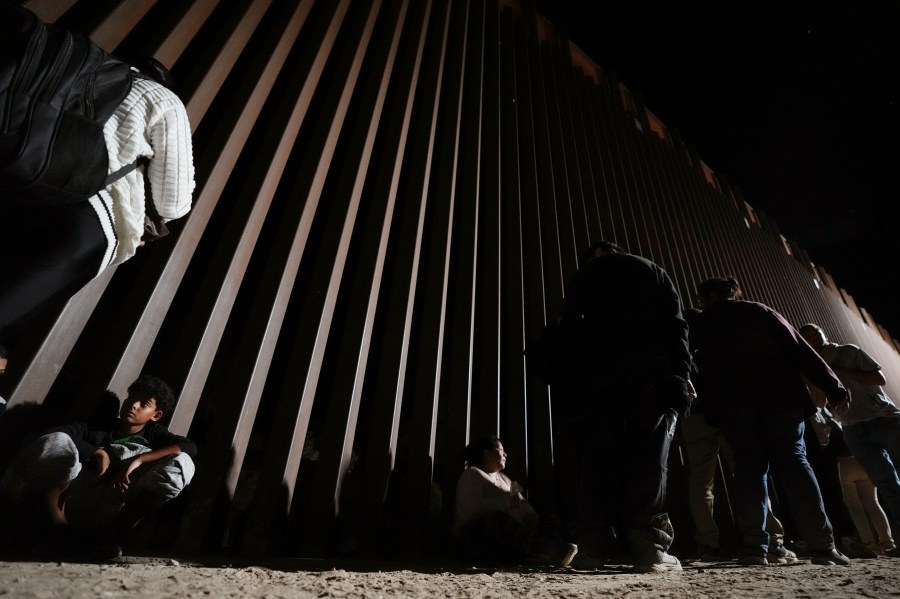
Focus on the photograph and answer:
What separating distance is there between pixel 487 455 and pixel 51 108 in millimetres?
1890

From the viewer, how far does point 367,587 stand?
100 cm

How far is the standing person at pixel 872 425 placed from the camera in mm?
2387

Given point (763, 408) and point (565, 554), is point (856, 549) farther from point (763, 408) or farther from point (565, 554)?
point (565, 554)

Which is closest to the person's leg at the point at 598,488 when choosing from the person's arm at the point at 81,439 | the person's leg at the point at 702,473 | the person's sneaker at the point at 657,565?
the person's sneaker at the point at 657,565

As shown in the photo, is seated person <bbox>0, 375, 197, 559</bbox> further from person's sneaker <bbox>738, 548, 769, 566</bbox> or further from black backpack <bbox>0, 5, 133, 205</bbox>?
person's sneaker <bbox>738, 548, 769, 566</bbox>

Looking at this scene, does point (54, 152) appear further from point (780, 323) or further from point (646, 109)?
point (646, 109)

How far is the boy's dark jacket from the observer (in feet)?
4.58

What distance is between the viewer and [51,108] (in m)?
0.89

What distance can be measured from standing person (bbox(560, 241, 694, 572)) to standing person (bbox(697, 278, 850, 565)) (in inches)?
16.8

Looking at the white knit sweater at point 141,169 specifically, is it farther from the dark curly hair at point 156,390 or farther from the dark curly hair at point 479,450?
the dark curly hair at point 479,450

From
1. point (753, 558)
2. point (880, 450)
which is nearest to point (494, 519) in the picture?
point (753, 558)

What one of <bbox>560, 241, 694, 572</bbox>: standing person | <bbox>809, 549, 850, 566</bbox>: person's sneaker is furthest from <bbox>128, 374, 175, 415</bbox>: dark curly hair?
<bbox>809, 549, 850, 566</bbox>: person's sneaker

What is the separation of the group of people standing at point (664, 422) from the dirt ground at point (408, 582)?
20cm

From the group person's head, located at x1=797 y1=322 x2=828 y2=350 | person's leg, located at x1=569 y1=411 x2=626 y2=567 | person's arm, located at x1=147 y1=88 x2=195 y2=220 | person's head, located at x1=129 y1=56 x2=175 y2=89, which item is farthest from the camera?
person's head, located at x1=797 y1=322 x2=828 y2=350
